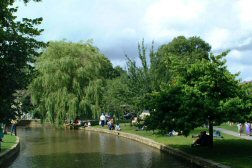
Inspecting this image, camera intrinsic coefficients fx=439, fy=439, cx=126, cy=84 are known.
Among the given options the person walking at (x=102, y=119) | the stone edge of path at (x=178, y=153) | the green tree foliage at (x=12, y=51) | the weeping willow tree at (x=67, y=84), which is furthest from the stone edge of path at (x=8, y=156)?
the weeping willow tree at (x=67, y=84)

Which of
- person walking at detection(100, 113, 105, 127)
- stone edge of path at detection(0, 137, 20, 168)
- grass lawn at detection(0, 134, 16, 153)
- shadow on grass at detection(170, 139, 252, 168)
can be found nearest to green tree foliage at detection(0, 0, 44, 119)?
stone edge of path at detection(0, 137, 20, 168)

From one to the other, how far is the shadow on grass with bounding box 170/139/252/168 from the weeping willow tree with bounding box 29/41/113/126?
83.5ft

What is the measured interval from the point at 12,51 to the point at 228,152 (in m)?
11.4

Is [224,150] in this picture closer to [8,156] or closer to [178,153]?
[178,153]

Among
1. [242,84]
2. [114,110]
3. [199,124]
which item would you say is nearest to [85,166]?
[199,124]

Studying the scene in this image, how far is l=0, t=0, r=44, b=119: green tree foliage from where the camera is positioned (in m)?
17.2

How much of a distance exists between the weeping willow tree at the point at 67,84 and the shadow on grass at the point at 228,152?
25.5 metres

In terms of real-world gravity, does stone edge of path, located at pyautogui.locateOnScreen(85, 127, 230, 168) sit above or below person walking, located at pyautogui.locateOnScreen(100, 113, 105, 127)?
below

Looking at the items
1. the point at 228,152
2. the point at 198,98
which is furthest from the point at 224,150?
the point at 198,98

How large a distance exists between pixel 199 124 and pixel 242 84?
11.4 feet

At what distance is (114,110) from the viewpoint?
161 feet

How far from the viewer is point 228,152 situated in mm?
21547

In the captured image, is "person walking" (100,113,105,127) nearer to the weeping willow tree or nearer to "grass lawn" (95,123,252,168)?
Result: the weeping willow tree

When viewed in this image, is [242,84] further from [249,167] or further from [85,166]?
[85,166]
